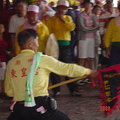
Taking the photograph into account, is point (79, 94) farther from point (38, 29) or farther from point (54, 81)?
point (38, 29)

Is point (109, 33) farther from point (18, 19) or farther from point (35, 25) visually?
point (18, 19)

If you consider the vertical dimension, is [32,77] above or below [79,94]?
above

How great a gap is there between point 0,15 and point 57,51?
2.43 metres

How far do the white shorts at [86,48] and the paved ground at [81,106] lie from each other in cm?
80

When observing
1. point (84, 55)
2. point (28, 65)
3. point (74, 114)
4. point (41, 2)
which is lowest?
point (74, 114)

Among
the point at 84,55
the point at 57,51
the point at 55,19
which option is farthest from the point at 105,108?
the point at 84,55

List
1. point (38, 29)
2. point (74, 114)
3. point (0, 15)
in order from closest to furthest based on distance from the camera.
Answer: point (74, 114), point (38, 29), point (0, 15)

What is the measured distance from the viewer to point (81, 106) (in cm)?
548

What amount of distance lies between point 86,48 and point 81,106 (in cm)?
170

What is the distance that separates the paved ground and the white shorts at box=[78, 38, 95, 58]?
2.61ft

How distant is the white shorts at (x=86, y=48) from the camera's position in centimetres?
673

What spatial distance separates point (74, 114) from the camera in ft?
16.6

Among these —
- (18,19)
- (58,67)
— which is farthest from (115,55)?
(58,67)

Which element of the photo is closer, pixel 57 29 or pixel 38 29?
pixel 38 29
